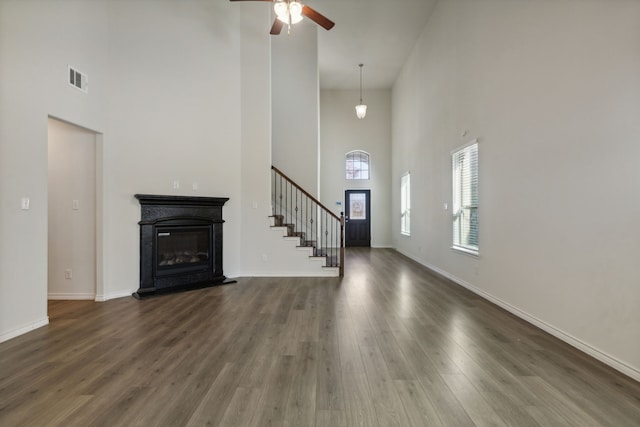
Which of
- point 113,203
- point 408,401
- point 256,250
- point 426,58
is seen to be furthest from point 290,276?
point 426,58

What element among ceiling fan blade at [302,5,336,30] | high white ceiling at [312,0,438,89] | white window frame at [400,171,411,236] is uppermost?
high white ceiling at [312,0,438,89]

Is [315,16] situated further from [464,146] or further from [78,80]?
[78,80]

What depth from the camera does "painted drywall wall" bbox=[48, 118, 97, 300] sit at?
13.7 feet

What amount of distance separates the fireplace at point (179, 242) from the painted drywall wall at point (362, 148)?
5.49 metres

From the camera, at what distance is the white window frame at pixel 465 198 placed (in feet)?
15.2

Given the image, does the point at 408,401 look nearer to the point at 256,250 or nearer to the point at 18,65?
the point at 256,250

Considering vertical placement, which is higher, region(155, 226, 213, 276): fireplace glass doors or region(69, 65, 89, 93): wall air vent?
region(69, 65, 89, 93): wall air vent

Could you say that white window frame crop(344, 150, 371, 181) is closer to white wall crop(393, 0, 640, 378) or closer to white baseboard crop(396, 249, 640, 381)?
white wall crop(393, 0, 640, 378)

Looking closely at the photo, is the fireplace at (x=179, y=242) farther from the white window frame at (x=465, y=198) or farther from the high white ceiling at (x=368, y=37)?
the high white ceiling at (x=368, y=37)

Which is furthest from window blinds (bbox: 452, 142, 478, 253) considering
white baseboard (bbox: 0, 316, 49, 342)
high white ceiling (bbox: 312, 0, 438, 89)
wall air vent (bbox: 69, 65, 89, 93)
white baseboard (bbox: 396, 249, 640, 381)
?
white baseboard (bbox: 0, 316, 49, 342)

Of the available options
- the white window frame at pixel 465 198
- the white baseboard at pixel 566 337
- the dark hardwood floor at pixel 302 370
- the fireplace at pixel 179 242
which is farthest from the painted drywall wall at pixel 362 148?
the dark hardwood floor at pixel 302 370

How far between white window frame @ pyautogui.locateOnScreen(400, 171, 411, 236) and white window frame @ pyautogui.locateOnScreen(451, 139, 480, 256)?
2.95m

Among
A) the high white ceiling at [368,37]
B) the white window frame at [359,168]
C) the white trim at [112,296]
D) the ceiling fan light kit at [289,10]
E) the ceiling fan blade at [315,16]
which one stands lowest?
the white trim at [112,296]

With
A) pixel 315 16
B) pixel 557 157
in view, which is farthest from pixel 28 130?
pixel 557 157
